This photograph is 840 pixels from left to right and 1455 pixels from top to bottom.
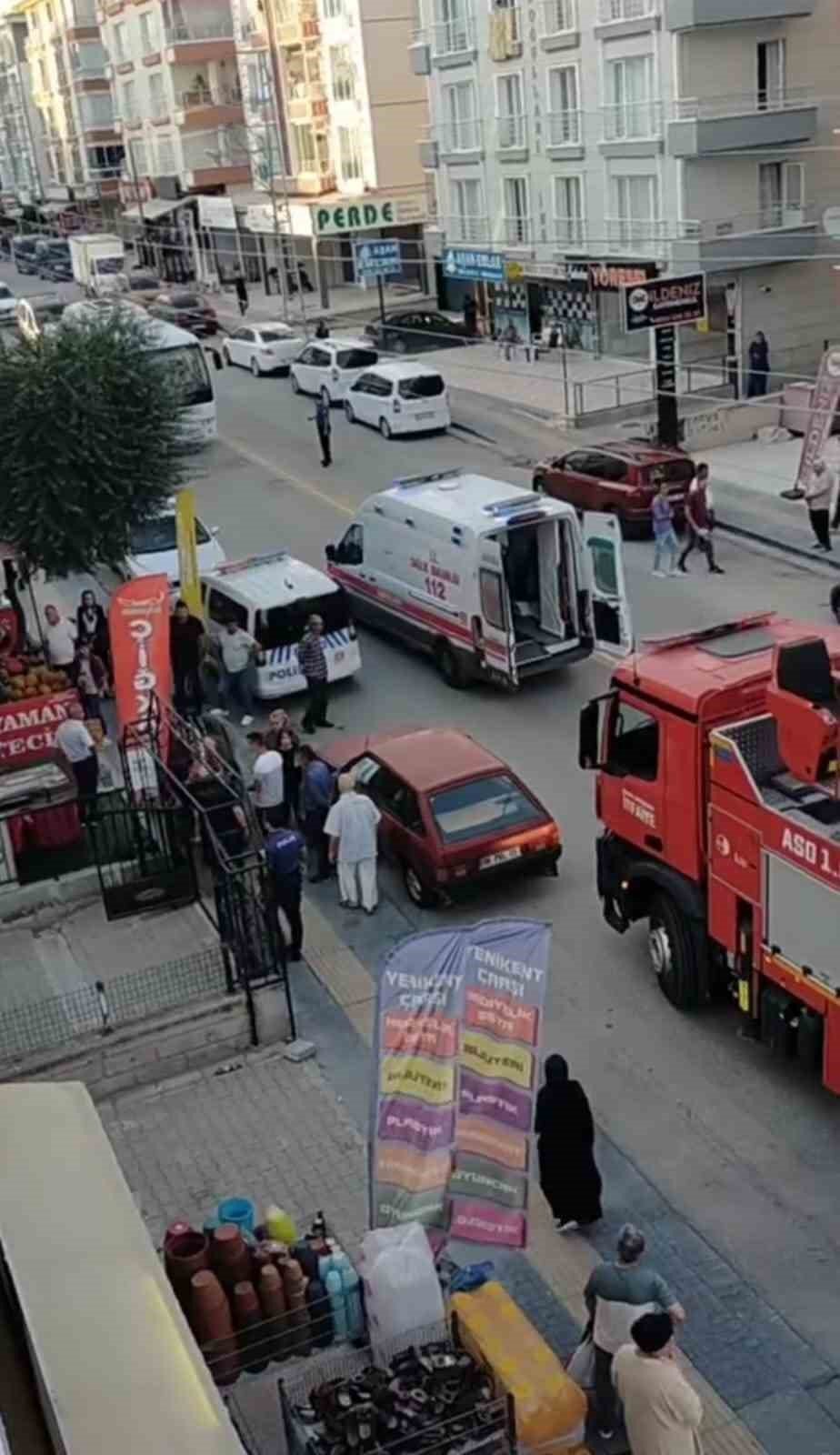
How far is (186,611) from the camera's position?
66.5 ft

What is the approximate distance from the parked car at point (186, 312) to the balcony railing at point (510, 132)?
1352 centimetres

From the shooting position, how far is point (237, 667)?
20359 millimetres

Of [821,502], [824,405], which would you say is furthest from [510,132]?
[821,502]

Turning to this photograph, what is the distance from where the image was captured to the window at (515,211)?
44188 mm

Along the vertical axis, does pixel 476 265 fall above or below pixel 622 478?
above

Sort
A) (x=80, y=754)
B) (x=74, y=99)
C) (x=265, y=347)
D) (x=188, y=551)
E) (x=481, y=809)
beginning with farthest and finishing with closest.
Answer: (x=74, y=99), (x=265, y=347), (x=188, y=551), (x=80, y=754), (x=481, y=809)

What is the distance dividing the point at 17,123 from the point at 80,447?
3953 inches

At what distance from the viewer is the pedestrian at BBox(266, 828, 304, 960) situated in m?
13.9

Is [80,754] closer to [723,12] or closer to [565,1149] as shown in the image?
[565,1149]

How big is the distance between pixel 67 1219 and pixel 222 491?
88.0 ft

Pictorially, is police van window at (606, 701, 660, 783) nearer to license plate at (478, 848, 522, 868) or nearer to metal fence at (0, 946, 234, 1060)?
license plate at (478, 848, 522, 868)

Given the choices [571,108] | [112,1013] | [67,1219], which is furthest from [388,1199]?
[571,108]

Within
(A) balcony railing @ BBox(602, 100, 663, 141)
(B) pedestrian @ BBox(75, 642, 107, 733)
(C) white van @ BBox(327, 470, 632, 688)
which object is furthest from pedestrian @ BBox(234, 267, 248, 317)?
(B) pedestrian @ BBox(75, 642, 107, 733)

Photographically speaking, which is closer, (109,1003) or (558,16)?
(109,1003)
